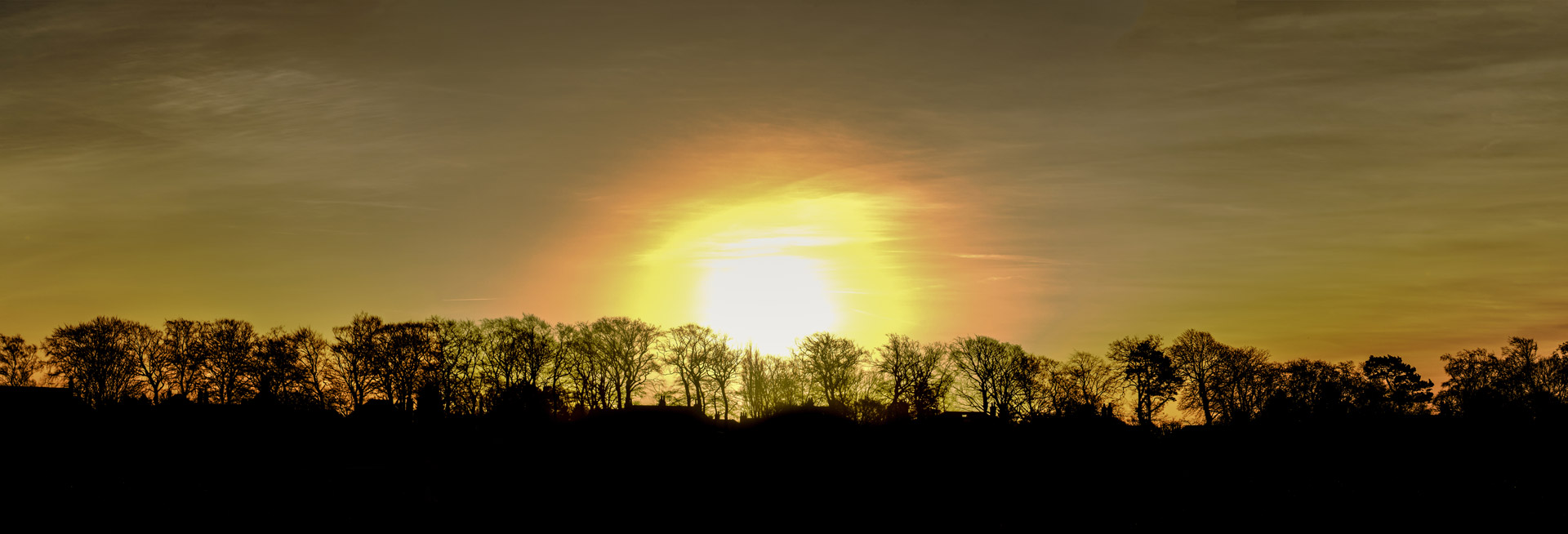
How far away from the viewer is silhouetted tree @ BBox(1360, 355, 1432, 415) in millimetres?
94375

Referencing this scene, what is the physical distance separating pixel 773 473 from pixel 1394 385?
71.5m

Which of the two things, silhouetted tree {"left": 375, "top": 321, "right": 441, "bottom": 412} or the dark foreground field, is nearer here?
the dark foreground field

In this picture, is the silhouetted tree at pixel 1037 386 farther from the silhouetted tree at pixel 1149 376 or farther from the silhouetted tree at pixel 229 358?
the silhouetted tree at pixel 229 358

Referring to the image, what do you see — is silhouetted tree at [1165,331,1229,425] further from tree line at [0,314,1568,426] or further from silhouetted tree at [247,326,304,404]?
silhouetted tree at [247,326,304,404]

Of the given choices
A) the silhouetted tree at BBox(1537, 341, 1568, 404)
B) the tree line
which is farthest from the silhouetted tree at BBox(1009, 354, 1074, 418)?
the silhouetted tree at BBox(1537, 341, 1568, 404)

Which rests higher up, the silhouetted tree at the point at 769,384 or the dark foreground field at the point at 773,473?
the silhouetted tree at the point at 769,384

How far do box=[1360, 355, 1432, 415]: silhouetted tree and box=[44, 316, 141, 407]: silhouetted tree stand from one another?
107541 millimetres

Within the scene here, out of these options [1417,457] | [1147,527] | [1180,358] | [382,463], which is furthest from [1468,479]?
[382,463]

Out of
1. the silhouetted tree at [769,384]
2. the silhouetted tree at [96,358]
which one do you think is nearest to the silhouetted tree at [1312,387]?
the silhouetted tree at [769,384]

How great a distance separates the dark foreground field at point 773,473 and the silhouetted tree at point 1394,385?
2778 cm

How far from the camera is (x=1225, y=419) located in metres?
89.9

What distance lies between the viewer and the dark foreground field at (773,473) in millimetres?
47500

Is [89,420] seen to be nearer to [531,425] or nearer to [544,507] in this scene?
[531,425]

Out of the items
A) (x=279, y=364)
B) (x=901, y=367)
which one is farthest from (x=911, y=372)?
(x=279, y=364)
